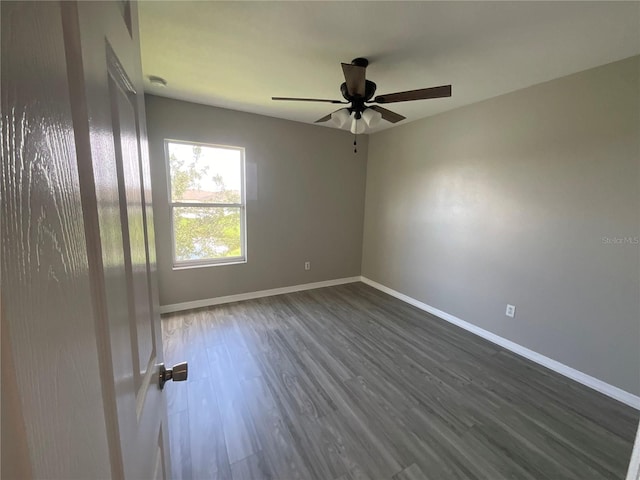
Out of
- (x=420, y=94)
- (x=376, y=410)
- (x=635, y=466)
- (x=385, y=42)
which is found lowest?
(x=376, y=410)

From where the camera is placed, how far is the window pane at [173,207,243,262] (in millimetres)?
3227

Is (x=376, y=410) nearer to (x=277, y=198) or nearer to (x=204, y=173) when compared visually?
(x=277, y=198)

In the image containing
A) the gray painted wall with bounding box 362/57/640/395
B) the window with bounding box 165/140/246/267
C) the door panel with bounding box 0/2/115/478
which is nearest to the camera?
the door panel with bounding box 0/2/115/478

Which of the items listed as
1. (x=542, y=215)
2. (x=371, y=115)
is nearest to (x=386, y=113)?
(x=371, y=115)

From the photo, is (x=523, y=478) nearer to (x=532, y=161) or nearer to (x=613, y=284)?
(x=613, y=284)

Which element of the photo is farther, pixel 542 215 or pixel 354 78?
pixel 542 215

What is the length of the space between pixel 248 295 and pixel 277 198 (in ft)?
4.63

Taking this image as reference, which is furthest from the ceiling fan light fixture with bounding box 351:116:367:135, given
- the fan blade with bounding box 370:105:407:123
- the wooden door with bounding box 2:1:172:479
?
the wooden door with bounding box 2:1:172:479

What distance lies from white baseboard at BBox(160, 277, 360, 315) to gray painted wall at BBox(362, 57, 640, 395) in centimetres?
134

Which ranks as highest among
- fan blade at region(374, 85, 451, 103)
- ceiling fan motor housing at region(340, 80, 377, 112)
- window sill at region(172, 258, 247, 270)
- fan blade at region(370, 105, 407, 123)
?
ceiling fan motor housing at region(340, 80, 377, 112)

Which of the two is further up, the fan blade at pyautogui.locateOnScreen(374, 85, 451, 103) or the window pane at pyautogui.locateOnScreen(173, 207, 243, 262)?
the fan blade at pyautogui.locateOnScreen(374, 85, 451, 103)

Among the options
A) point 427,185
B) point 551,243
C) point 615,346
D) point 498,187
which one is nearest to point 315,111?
point 427,185

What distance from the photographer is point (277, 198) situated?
3.71 meters

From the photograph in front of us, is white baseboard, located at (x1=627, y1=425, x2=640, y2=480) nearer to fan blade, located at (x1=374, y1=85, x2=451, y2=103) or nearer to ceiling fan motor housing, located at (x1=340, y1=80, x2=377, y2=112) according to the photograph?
fan blade, located at (x1=374, y1=85, x2=451, y2=103)
